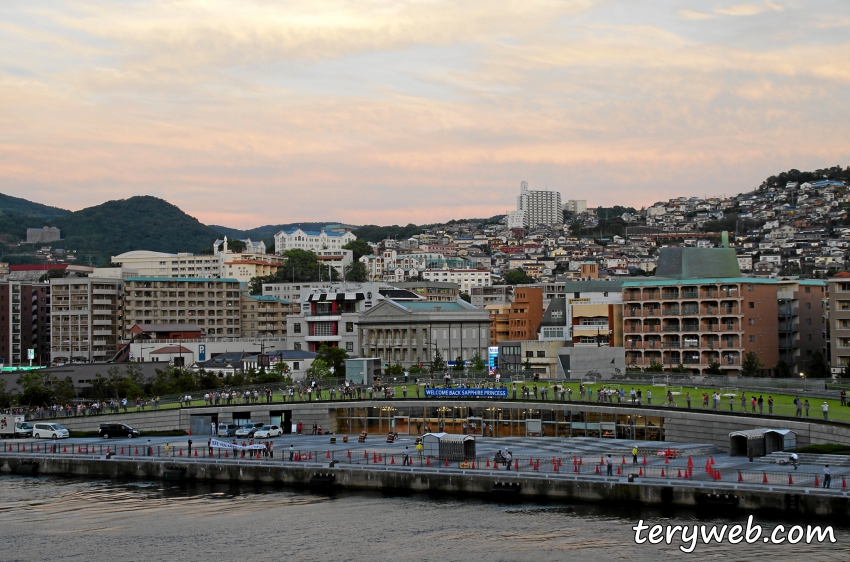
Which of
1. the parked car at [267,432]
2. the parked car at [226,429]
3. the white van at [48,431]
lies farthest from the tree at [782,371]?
the white van at [48,431]

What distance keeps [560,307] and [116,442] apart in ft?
206

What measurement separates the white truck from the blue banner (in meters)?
31.1

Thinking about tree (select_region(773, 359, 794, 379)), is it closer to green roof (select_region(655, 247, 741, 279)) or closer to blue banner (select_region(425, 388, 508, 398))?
green roof (select_region(655, 247, 741, 279))

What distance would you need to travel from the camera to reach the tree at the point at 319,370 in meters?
96.1

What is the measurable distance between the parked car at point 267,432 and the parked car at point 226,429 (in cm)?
236

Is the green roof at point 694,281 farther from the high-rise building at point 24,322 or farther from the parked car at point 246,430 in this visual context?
the high-rise building at point 24,322

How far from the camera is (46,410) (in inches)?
3442

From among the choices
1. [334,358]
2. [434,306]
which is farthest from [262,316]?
[334,358]

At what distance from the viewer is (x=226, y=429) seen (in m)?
75.2

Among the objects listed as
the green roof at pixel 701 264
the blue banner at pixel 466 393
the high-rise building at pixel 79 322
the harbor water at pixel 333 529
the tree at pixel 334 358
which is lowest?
the harbor water at pixel 333 529

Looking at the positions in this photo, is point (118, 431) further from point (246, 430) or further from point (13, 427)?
point (246, 430)

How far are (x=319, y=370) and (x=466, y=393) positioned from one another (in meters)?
28.9

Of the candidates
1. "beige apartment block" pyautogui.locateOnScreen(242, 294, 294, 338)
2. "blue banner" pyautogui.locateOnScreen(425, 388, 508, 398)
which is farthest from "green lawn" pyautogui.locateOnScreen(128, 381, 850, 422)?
"beige apartment block" pyautogui.locateOnScreen(242, 294, 294, 338)

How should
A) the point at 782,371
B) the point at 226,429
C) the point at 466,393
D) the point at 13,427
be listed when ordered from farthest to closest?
the point at 782,371 < the point at 13,427 < the point at 226,429 < the point at 466,393
